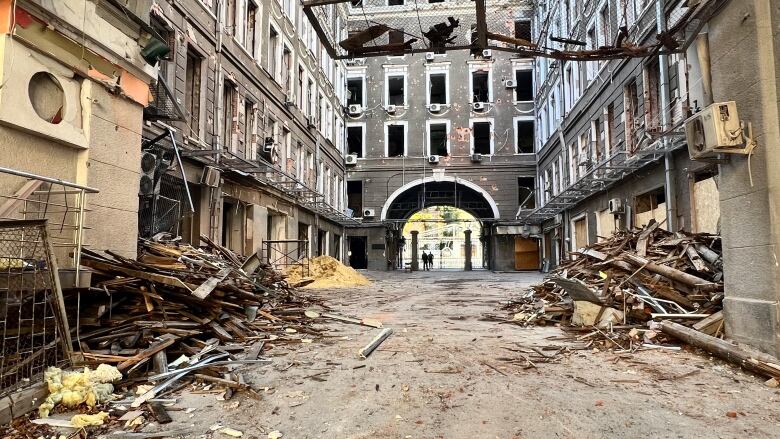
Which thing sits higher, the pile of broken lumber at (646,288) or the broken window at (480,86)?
the broken window at (480,86)

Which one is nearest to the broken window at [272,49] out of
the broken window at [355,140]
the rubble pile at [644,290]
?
the broken window at [355,140]

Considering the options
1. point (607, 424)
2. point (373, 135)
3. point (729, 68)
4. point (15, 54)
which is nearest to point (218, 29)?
point (15, 54)

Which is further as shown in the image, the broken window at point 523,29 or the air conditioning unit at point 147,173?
the broken window at point 523,29

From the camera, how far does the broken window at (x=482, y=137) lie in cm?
3344

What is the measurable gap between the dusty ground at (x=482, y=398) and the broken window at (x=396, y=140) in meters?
29.1

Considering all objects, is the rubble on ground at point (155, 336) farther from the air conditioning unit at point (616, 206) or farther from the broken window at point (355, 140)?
the broken window at point (355, 140)

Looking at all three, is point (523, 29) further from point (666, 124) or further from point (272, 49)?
point (666, 124)

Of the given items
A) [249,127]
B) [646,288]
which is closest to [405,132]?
[249,127]

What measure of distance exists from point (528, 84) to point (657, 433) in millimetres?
33894

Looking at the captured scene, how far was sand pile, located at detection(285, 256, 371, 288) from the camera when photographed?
17.2 meters

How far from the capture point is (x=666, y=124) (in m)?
12.9

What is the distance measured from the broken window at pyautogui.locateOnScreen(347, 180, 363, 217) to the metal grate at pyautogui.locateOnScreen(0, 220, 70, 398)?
31.1 metres

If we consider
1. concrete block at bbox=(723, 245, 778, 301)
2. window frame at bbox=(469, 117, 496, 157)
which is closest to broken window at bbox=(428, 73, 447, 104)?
window frame at bbox=(469, 117, 496, 157)

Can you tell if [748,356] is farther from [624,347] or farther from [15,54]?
[15,54]
